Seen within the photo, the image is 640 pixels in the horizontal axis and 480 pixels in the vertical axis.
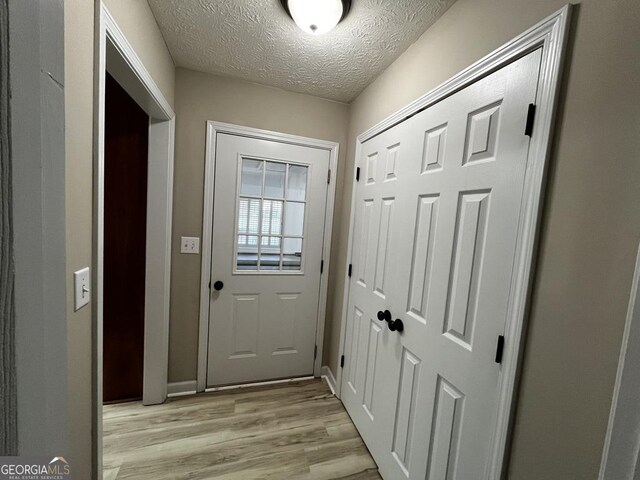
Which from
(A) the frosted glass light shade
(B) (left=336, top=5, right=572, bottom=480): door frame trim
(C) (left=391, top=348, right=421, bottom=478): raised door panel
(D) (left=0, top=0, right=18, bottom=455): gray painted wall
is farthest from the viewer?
(C) (left=391, top=348, right=421, bottom=478): raised door panel

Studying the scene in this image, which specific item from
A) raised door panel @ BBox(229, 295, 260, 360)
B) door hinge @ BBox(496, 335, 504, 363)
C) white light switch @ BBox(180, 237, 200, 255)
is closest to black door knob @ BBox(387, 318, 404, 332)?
door hinge @ BBox(496, 335, 504, 363)

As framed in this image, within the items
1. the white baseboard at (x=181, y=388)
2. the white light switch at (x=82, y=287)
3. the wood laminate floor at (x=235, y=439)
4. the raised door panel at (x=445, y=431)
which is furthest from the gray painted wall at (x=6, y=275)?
the white baseboard at (x=181, y=388)

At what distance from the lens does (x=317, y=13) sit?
3.59 ft

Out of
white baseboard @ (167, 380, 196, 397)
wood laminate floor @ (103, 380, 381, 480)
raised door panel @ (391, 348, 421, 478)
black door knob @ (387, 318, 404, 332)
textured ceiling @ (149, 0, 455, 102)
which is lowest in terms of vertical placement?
wood laminate floor @ (103, 380, 381, 480)

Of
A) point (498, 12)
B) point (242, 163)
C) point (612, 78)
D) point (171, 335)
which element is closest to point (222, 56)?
point (242, 163)

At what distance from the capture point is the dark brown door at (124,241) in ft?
5.38

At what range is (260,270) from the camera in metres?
1.98

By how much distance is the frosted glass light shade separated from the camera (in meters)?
1.07

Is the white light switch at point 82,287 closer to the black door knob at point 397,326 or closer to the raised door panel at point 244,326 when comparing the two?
the raised door panel at point 244,326

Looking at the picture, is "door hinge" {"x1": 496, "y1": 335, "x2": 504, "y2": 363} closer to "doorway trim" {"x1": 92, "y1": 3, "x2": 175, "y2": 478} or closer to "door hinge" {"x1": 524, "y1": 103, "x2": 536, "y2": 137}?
"door hinge" {"x1": 524, "y1": 103, "x2": 536, "y2": 137}

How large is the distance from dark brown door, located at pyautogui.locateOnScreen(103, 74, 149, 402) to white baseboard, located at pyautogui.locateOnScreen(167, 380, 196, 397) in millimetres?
205

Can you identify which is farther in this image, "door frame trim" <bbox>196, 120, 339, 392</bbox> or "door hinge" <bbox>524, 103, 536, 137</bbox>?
"door frame trim" <bbox>196, 120, 339, 392</bbox>

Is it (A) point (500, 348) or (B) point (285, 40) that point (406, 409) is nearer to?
(A) point (500, 348)

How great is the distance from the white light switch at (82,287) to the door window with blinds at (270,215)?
1.10 m
